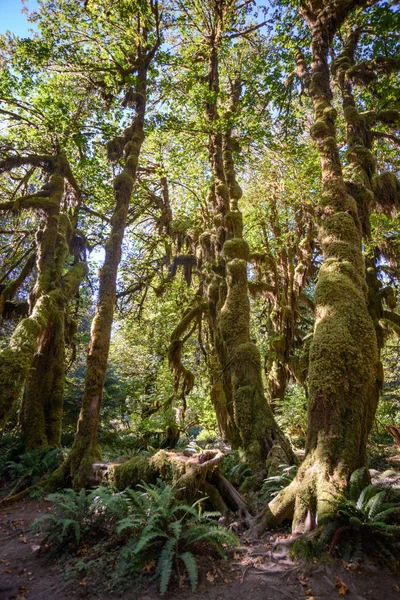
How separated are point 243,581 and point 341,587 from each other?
0.97 metres

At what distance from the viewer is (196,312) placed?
36.5ft

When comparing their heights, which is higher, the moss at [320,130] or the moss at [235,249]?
the moss at [320,130]

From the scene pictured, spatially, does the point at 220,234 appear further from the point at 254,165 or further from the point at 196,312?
the point at 254,165

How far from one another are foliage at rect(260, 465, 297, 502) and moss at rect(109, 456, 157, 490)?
1875 mm

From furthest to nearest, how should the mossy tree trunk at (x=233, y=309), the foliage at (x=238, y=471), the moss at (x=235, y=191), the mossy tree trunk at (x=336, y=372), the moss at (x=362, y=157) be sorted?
1. the moss at (x=235, y=191)
2. the moss at (x=362, y=157)
3. the mossy tree trunk at (x=233, y=309)
4. the foliage at (x=238, y=471)
5. the mossy tree trunk at (x=336, y=372)

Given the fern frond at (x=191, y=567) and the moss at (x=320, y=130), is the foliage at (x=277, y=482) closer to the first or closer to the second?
the fern frond at (x=191, y=567)

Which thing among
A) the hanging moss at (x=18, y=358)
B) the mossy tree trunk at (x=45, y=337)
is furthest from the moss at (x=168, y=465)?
the mossy tree trunk at (x=45, y=337)

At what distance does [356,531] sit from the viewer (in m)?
3.54

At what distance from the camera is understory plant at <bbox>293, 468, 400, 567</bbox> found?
3371 millimetres

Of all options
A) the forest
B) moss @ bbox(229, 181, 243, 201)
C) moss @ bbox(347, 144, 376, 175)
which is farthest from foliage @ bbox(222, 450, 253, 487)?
moss @ bbox(229, 181, 243, 201)

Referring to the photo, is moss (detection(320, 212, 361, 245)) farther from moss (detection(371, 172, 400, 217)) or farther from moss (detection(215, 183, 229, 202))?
moss (detection(215, 183, 229, 202))

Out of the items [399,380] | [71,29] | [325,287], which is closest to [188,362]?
[325,287]

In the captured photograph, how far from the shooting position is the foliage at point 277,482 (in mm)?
5398

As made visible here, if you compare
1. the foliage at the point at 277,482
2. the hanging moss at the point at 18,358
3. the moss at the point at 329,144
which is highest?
the moss at the point at 329,144
